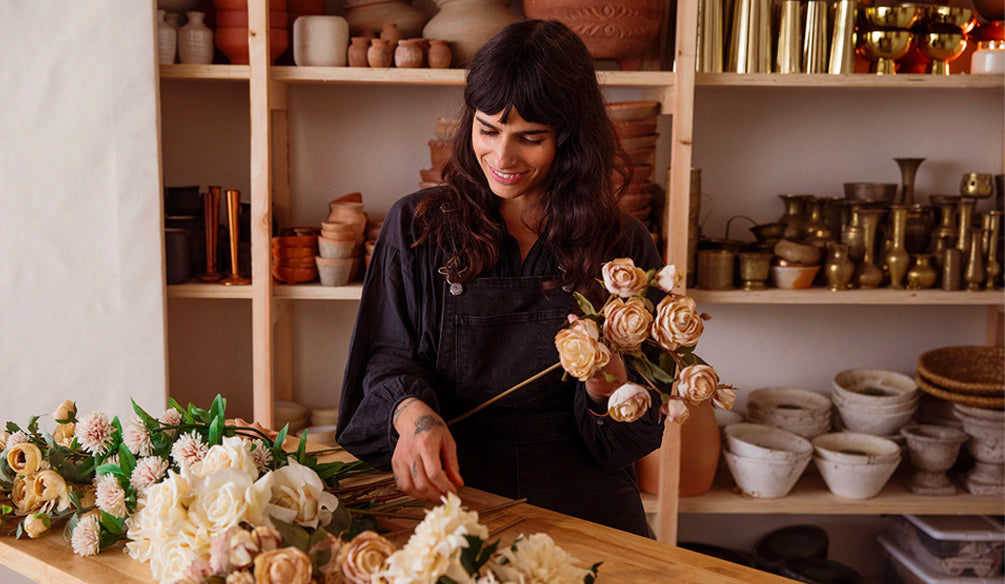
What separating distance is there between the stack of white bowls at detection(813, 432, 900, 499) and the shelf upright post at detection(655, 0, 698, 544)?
17.9 inches

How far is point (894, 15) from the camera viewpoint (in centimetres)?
254

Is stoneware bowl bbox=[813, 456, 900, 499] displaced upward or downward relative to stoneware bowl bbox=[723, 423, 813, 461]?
downward

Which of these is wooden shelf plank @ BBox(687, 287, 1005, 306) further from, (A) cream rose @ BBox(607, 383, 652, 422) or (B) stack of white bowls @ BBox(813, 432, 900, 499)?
(A) cream rose @ BBox(607, 383, 652, 422)

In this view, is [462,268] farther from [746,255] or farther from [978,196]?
[978,196]

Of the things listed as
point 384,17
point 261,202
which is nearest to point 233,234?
point 261,202

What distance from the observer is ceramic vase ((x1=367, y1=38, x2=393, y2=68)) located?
2.43m

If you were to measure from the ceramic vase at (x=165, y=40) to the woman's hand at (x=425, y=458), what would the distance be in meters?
1.53

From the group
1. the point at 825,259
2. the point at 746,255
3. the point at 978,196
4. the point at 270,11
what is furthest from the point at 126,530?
the point at 978,196

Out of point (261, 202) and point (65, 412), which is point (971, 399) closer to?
point (261, 202)

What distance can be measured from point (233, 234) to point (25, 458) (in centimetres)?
135


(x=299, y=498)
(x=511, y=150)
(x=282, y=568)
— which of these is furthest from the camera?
(x=511, y=150)

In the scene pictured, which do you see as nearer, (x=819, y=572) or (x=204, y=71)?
(x=204, y=71)

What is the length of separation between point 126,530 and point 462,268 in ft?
2.39

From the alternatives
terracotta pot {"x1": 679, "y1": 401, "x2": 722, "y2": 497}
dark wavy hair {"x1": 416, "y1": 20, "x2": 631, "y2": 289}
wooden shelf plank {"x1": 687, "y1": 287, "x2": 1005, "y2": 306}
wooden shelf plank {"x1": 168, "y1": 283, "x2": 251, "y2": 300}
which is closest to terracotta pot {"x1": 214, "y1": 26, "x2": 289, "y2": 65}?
wooden shelf plank {"x1": 168, "y1": 283, "x2": 251, "y2": 300}
